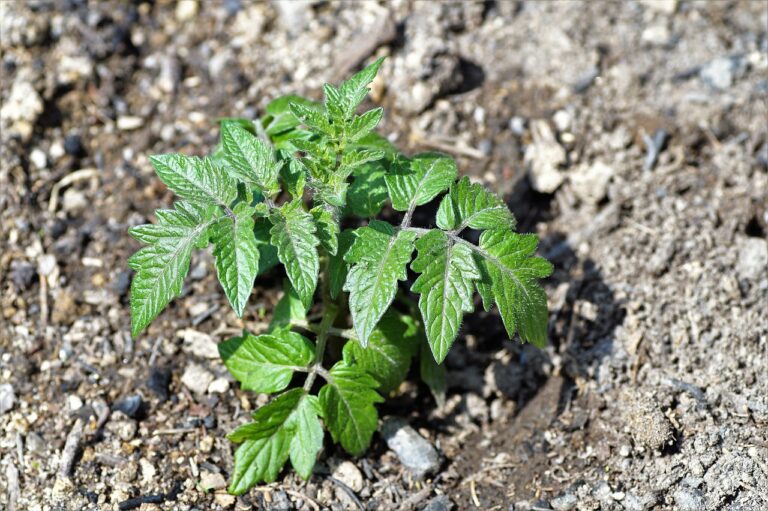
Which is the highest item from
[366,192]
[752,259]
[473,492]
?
[366,192]

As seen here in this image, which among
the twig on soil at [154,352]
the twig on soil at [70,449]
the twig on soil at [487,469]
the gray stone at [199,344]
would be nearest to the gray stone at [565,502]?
the twig on soil at [487,469]

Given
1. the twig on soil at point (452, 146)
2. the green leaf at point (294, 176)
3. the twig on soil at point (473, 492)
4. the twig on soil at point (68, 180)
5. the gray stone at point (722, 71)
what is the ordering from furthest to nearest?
the gray stone at point (722, 71), the twig on soil at point (452, 146), the twig on soil at point (68, 180), the twig on soil at point (473, 492), the green leaf at point (294, 176)

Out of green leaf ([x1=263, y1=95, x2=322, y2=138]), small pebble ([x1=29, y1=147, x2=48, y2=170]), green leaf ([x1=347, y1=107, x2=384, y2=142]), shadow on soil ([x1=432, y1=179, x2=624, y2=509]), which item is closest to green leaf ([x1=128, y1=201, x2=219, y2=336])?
green leaf ([x1=347, y1=107, x2=384, y2=142])

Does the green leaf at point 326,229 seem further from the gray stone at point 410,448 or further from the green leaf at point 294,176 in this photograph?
the gray stone at point 410,448

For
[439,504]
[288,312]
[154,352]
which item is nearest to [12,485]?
[154,352]

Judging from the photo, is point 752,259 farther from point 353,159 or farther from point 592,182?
point 353,159

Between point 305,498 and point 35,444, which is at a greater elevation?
point 35,444
